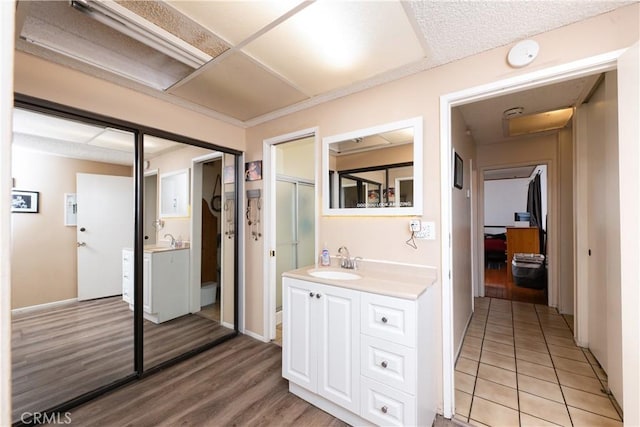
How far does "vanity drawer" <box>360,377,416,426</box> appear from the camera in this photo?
4.82ft

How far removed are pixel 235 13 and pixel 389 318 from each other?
6.26ft

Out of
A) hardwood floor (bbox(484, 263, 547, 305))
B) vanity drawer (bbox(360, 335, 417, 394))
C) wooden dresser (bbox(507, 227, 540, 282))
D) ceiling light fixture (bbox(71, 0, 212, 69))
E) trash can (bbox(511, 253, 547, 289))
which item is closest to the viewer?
ceiling light fixture (bbox(71, 0, 212, 69))

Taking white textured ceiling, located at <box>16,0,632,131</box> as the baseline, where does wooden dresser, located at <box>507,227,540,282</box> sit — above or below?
below

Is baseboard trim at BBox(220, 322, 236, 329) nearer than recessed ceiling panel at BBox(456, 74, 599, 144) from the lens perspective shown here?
No

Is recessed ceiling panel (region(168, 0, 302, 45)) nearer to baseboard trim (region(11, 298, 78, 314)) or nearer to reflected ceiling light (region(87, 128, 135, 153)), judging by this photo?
reflected ceiling light (region(87, 128, 135, 153))

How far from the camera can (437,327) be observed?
1.81m

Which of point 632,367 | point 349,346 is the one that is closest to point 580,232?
point 632,367

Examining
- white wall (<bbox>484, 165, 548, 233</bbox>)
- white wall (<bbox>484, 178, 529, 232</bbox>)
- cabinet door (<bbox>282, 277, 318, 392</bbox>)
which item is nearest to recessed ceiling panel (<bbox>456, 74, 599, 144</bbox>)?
cabinet door (<bbox>282, 277, 318, 392</bbox>)

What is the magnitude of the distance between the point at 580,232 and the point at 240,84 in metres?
3.53

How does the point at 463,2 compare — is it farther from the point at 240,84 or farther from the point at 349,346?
the point at 349,346

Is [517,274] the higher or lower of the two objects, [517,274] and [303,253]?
the lower

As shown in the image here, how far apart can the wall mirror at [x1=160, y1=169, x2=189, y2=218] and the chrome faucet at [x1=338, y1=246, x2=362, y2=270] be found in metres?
1.65

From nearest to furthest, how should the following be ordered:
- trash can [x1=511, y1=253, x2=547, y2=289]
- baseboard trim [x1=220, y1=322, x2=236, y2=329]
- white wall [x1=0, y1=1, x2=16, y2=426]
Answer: white wall [x1=0, y1=1, x2=16, y2=426] < baseboard trim [x1=220, y1=322, x2=236, y2=329] < trash can [x1=511, y1=253, x2=547, y2=289]

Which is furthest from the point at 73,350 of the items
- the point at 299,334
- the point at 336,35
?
the point at 336,35
